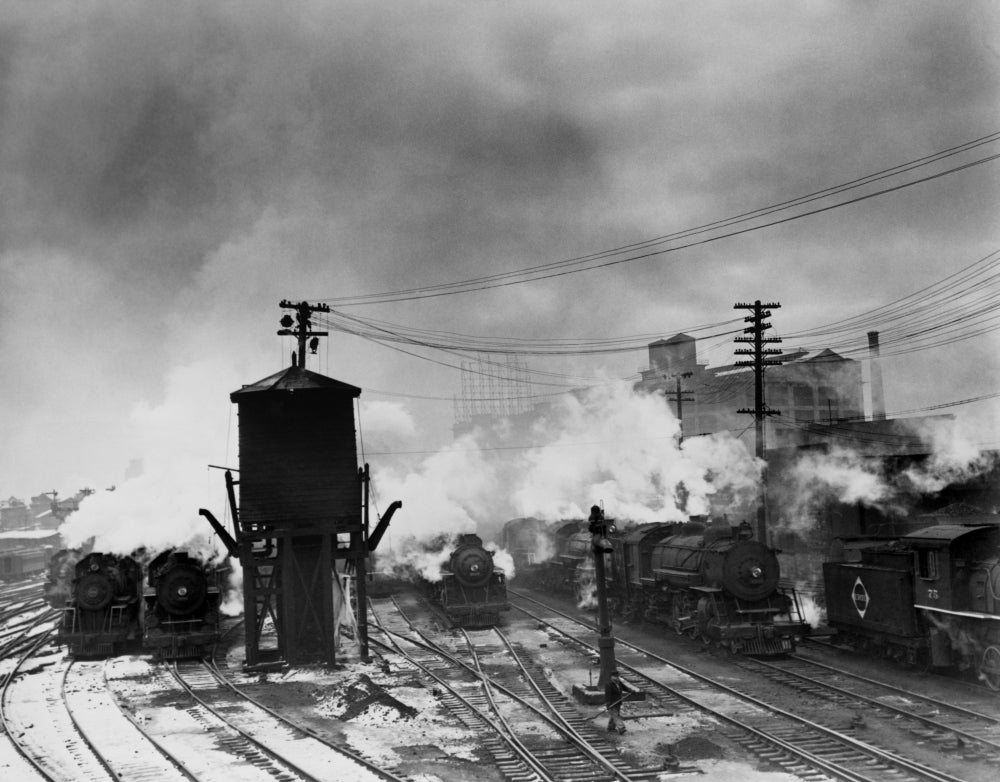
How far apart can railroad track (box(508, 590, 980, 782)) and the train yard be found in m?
0.05

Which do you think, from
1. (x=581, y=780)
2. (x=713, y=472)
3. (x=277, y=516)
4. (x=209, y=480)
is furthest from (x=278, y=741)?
(x=713, y=472)

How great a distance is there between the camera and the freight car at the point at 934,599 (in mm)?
17234

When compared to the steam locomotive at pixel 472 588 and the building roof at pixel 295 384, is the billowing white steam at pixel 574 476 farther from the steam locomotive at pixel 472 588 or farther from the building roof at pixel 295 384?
the building roof at pixel 295 384

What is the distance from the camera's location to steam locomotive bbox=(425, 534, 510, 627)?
89.2ft

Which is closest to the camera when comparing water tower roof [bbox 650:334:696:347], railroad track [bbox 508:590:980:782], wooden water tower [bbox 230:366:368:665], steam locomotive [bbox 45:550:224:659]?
railroad track [bbox 508:590:980:782]

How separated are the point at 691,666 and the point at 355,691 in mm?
7867

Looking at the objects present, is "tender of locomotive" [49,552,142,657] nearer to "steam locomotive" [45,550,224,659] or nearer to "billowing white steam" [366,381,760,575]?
"steam locomotive" [45,550,224,659]

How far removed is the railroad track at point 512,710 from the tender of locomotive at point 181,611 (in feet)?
16.5

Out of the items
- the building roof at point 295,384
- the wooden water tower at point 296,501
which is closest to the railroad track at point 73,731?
the wooden water tower at point 296,501

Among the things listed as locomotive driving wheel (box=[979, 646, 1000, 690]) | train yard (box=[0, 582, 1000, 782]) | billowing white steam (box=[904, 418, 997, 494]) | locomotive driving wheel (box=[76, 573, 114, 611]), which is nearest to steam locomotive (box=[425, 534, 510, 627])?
train yard (box=[0, 582, 1000, 782])

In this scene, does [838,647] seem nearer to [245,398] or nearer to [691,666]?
[691,666]

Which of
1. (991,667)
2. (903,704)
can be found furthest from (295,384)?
(991,667)

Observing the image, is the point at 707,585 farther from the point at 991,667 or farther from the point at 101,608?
the point at 101,608

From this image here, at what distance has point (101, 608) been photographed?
82.2ft
